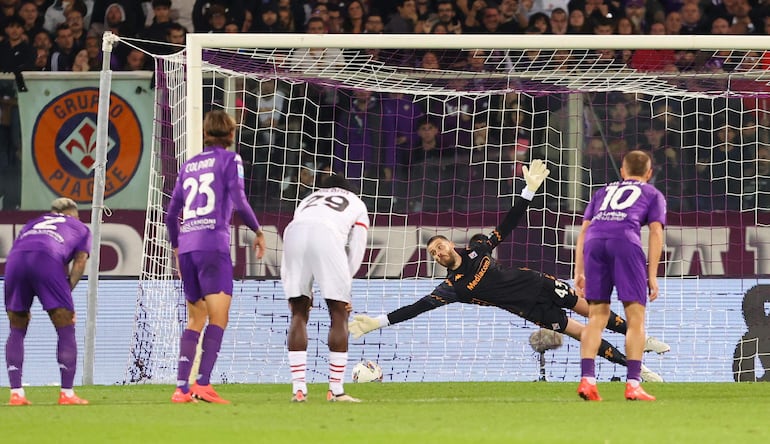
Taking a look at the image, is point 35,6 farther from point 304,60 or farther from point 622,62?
point 622,62

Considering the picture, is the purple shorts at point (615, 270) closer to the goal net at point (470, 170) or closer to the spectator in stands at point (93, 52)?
the goal net at point (470, 170)

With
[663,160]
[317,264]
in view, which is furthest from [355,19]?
[317,264]

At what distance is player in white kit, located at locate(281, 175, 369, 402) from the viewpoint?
30.0 feet

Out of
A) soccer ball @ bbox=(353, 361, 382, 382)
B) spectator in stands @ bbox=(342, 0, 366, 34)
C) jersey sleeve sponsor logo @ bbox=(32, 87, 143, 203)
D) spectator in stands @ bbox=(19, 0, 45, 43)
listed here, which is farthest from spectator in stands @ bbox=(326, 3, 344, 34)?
soccer ball @ bbox=(353, 361, 382, 382)

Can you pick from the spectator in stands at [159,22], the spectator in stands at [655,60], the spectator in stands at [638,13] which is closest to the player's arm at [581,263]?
the spectator in stands at [655,60]

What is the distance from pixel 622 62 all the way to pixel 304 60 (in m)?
3.89

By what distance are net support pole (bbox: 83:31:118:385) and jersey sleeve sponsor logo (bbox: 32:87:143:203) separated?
259 centimetres

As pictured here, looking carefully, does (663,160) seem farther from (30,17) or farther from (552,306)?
(30,17)

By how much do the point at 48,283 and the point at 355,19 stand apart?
8433 millimetres

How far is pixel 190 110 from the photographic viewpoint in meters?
11.3

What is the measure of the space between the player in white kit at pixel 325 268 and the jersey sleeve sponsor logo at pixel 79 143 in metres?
6.36

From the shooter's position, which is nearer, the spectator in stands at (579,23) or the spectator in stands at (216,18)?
the spectator in stands at (579,23)

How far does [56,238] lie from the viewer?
9.42 metres

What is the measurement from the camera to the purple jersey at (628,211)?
9.23 meters
